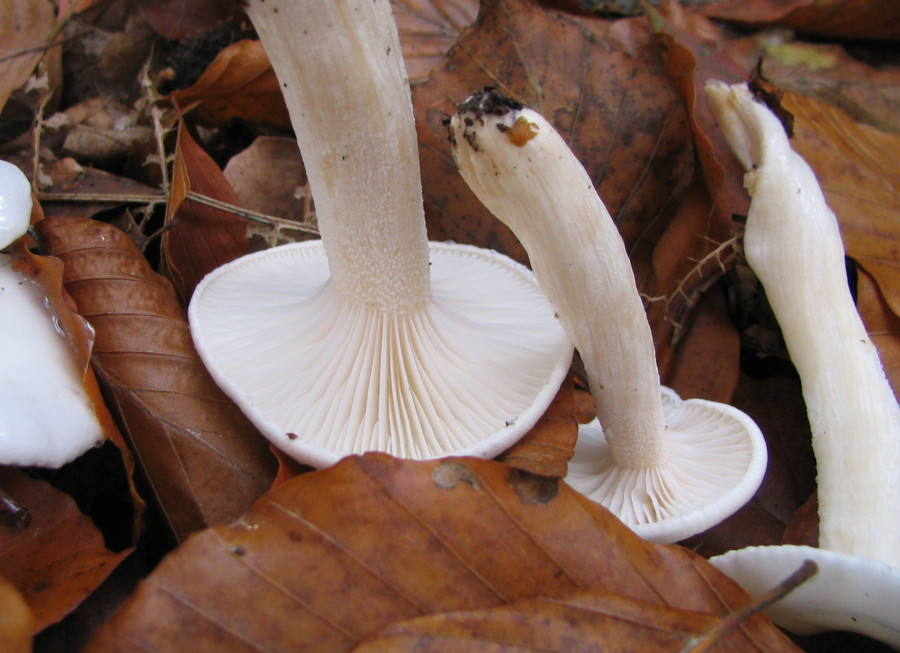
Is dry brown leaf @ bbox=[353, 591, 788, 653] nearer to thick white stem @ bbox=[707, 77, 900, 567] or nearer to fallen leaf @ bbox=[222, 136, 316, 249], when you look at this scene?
thick white stem @ bbox=[707, 77, 900, 567]

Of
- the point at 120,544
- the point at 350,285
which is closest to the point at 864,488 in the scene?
the point at 350,285

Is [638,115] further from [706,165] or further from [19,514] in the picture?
[19,514]

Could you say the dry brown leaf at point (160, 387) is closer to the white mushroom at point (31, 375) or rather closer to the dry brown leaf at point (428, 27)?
the white mushroom at point (31, 375)

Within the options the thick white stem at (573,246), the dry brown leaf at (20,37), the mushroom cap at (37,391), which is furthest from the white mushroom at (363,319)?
the dry brown leaf at (20,37)

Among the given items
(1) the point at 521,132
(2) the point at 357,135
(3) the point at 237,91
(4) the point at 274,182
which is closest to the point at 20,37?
(3) the point at 237,91

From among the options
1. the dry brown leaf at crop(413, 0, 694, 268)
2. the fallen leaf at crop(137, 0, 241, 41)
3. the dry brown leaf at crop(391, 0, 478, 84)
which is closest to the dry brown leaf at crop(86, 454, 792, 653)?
the dry brown leaf at crop(413, 0, 694, 268)
